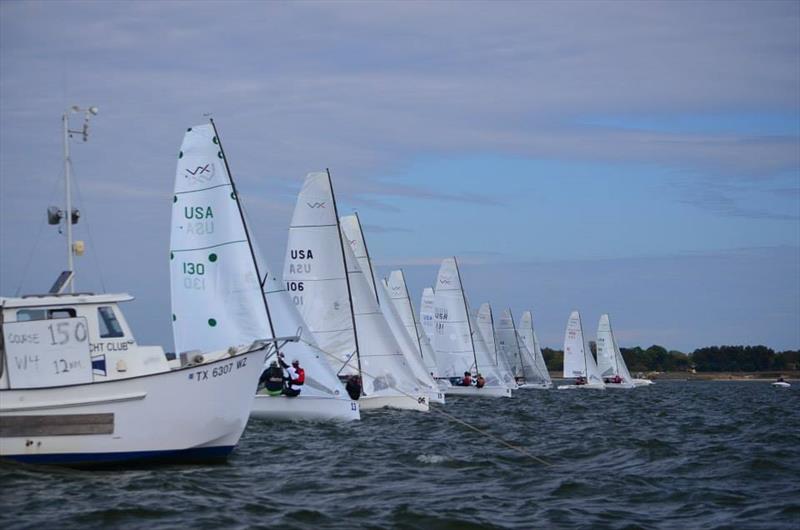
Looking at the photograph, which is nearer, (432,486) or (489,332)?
(432,486)

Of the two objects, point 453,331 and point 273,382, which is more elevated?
point 453,331

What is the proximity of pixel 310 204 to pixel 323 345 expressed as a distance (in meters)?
4.93

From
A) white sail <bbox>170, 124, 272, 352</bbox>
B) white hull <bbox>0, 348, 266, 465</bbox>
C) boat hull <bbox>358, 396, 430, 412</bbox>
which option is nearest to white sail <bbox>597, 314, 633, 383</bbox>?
boat hull <bbox>358, 396, 430, 412</bbox>

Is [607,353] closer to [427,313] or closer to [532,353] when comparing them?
[532,353]

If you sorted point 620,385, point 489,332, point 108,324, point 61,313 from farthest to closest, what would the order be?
point 620,385
point 489,332
point 108,324
point 61,313

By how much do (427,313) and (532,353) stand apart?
100 feet

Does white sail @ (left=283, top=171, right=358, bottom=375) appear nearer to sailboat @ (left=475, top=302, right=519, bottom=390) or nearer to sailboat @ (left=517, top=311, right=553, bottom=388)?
sailboat @ (left=475, top=302, right=519, bottom=390)

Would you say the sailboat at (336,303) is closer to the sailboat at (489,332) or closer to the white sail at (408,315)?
the white sail at (408,315)

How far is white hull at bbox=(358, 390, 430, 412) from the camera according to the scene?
37.6 m

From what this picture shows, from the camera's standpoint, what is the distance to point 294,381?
98.6 feet

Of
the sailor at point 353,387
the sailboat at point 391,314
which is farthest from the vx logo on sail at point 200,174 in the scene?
the sailboat at point 391,314

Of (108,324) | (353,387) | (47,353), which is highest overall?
(108,324)

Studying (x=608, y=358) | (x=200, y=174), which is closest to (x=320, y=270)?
(x=200, y=174)

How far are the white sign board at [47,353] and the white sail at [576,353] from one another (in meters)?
80.2
